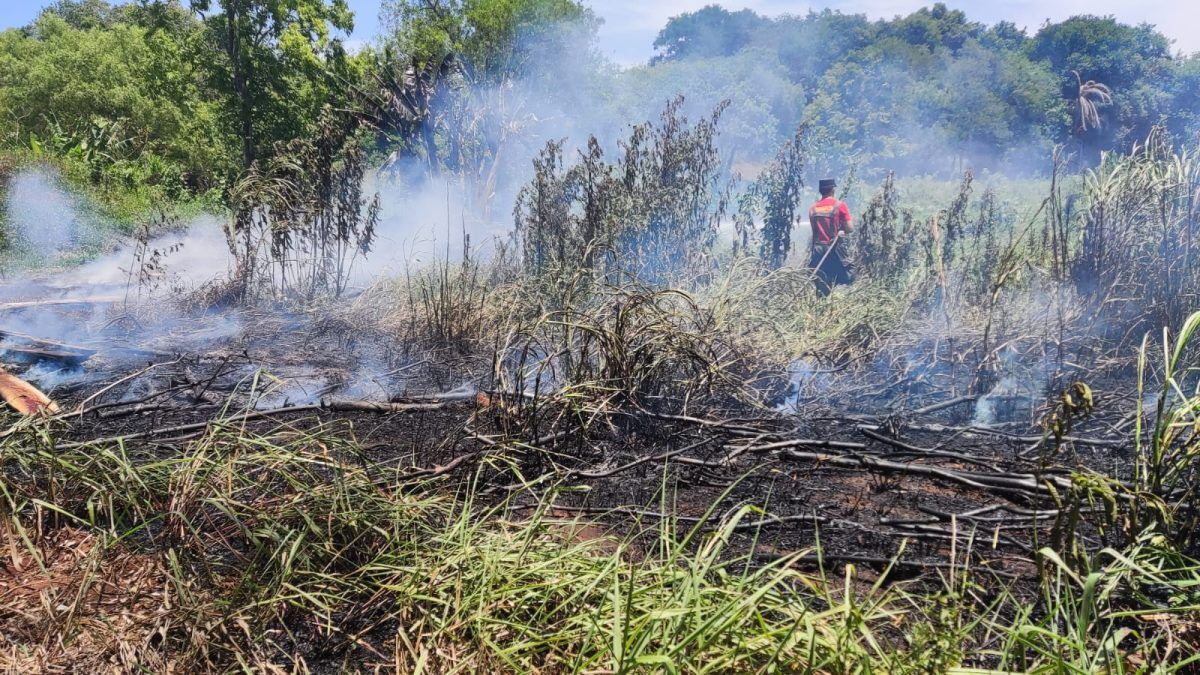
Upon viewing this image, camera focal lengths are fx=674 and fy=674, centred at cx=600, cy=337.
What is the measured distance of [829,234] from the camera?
283 inches

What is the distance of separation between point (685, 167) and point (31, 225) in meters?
12.6

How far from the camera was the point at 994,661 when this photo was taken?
6.01 feet

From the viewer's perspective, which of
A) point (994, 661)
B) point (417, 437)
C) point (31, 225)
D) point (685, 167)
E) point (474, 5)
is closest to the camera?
point (994, 661)

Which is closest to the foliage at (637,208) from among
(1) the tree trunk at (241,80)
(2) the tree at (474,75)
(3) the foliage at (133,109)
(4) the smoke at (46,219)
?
Answer: (2) the tree at (474,75)

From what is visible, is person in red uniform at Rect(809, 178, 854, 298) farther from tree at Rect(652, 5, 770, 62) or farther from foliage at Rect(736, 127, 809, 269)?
tree at Rect(652, 5, 770, 62)

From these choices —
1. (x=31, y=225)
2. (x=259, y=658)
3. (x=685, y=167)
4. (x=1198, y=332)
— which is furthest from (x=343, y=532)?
(x=31, y=225)

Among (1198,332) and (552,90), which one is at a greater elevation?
(552,90)

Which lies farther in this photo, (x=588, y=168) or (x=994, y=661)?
(x=588, y=168)

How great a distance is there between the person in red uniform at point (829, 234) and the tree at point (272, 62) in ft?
52.3

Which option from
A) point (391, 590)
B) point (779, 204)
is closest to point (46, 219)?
point (779, 204)

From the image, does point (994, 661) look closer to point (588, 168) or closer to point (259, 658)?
point (259, 658)

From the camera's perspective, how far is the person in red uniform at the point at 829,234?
23.3ft

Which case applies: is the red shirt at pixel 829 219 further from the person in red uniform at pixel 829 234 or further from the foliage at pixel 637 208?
the foliage at pixel 637 208

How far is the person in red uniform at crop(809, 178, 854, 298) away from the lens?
7109mm
